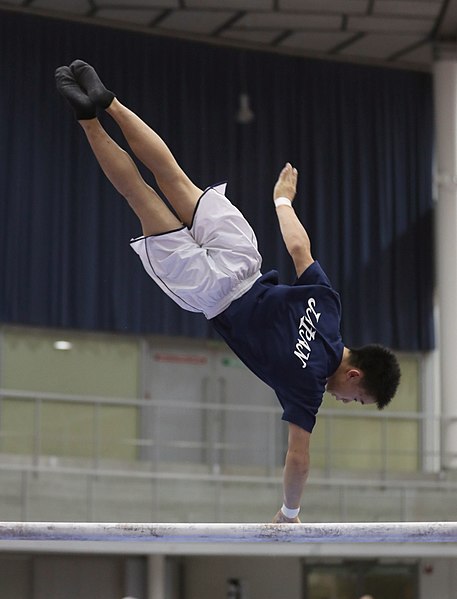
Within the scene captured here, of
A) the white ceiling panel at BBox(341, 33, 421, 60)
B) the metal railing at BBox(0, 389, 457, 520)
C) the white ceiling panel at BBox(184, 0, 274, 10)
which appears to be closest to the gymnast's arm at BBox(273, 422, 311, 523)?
the metal railing at BBox(0, 389, 457, 520)

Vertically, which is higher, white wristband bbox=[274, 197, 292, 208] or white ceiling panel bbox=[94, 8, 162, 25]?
white ceiling panel bbox=[94, 8, 162, 25]

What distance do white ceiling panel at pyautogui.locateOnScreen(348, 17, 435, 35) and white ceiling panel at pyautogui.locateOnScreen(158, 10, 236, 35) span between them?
1808 millimetres

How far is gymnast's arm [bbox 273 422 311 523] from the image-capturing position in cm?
553

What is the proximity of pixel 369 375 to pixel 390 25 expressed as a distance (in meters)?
12.6

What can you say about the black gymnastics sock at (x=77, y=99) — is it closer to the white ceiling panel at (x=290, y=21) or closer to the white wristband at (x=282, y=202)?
the white wristband at (x=282, y=202)

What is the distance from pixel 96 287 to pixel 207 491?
131 inches

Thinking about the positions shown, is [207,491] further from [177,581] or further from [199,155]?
[199,155]

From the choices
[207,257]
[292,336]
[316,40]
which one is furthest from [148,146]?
[316,40]

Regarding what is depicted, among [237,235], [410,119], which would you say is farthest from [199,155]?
[237,235]

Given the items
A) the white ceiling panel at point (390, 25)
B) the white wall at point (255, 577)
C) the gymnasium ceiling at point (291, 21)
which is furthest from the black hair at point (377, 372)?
the white ceiling panel at point (390, 25)

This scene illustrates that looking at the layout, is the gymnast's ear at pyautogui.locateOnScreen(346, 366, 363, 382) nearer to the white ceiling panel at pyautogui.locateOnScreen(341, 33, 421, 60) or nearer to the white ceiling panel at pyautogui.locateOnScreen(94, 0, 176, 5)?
the white ceiling panel at pyautogui.locateOnScreen(94, 0, 176, 5)

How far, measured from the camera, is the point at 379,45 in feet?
60.0

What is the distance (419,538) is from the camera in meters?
4.92

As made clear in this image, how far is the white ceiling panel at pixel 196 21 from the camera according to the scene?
56.0ft
